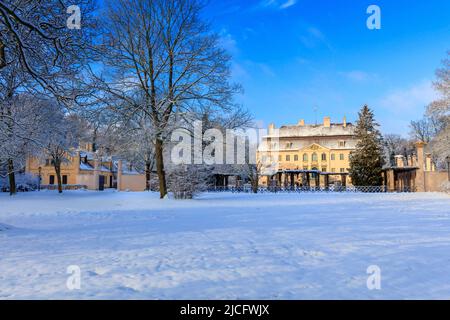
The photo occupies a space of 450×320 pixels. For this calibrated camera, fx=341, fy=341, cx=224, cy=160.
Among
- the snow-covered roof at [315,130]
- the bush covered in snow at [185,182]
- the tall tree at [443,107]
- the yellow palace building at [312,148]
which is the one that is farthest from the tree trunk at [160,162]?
A: the snow-covered roof at [315,130]

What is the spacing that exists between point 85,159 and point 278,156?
39.8 metres

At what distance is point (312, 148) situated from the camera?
71312 mm

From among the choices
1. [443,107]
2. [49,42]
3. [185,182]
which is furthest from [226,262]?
[443,107]

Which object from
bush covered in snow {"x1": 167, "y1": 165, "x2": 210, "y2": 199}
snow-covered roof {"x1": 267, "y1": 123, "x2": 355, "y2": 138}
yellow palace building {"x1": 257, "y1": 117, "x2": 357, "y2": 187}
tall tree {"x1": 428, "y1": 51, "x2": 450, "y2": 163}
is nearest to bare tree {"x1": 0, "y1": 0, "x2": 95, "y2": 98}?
bush covered in snow {"x1": 167, "y1": 165, "x2": 210, "y2": 199}

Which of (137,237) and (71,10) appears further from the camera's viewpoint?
(71,10)

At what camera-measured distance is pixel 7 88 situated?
10102mm

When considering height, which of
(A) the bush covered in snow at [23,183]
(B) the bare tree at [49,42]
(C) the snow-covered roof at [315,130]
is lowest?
(A) the bush covered in snow at [23,183]

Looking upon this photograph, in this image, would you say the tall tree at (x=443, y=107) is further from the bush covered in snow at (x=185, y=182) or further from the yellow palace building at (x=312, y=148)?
the yellow palace building at (x=312, y=148)

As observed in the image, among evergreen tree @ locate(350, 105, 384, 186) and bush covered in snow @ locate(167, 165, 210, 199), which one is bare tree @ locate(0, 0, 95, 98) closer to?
bush covered in snow @ locate(167, 165, 210, 199)

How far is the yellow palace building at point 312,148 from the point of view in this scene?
234 feet

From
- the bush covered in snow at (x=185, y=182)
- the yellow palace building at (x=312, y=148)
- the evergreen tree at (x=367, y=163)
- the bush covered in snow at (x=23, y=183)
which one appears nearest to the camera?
the bush covered in snow at (x=185, y=182)
